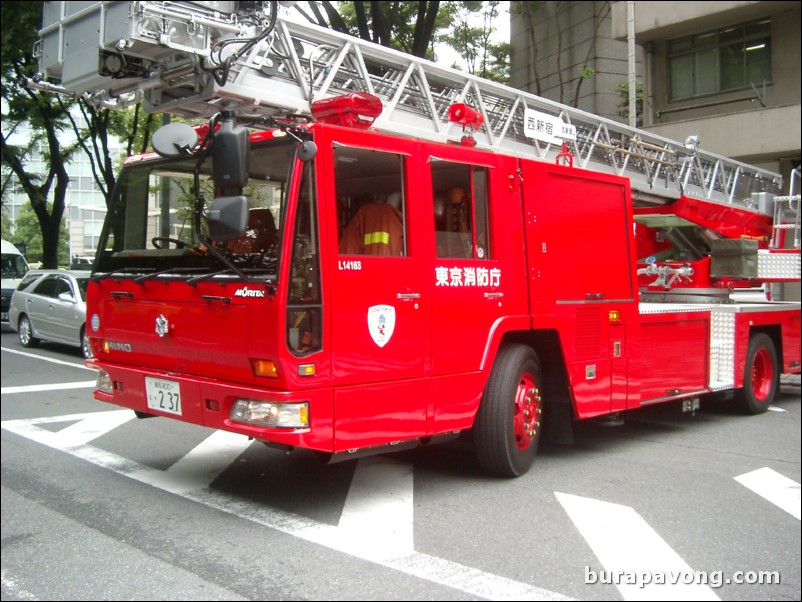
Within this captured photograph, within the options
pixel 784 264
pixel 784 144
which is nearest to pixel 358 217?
pixel 784 264

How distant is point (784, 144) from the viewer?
1186cm

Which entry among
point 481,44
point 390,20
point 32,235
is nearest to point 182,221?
point 32,235

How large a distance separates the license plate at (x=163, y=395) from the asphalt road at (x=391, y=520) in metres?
0.68

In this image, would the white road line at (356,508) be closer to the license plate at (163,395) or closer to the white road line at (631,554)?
the white road line at (631,554)

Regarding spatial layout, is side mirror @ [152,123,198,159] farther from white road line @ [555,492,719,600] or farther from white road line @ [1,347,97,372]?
white road line @ [1,347,97,372]

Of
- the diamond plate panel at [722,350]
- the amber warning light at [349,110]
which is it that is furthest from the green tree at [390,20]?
the amber warning light at [349,110]

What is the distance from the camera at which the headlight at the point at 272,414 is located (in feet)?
14.6

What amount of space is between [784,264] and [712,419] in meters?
2.16

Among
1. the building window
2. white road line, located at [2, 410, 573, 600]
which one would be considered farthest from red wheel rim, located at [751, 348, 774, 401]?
white road line, located at [2, 410, 573, 600]

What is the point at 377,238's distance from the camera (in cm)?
495

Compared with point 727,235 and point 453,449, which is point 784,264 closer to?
point 727,235

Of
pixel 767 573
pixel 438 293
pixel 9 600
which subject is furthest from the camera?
pixel 438 293

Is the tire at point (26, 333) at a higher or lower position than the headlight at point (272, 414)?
lower

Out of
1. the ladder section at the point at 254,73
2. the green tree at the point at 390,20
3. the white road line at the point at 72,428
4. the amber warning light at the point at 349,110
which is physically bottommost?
the white road line at the point at 72,428
